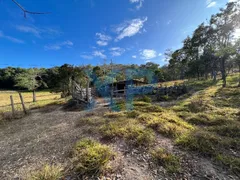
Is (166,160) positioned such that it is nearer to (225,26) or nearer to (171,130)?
(171,130)

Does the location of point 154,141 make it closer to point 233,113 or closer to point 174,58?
point 233,113

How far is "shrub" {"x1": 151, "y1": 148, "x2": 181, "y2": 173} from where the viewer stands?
249 centimetres

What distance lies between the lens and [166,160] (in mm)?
2727

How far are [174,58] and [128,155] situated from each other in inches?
1476

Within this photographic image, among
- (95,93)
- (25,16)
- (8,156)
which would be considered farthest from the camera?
(95,93)

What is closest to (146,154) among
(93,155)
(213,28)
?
(93,155)

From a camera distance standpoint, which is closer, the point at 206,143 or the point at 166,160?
the point at 166,160

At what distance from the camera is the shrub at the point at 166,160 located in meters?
2.49

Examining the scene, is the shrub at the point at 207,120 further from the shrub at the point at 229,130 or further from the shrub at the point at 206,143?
the shrub at the point at 206,143

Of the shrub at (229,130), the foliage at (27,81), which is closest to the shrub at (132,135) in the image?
the shrub at (229,130)

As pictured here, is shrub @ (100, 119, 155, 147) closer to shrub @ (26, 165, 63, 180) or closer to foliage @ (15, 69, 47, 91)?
shrub @ (26, 165, 63, 180)

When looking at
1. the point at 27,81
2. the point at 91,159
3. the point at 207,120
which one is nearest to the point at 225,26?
the point at 207,120

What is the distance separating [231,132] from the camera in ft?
12.6

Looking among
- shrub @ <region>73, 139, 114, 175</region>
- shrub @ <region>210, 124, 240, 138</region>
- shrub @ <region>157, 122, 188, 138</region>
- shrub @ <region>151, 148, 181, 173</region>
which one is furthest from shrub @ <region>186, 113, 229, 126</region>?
shrub @ <region>73, 139, 114, 175</region>
